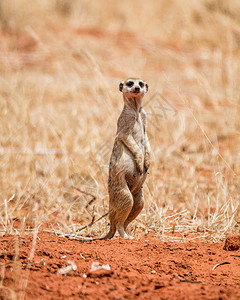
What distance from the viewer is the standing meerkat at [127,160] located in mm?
3025

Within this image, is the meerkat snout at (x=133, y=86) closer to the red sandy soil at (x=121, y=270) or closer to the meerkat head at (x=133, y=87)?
the meerkat head at (x=133, y=87)

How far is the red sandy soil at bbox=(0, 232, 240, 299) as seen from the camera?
2.18 meters

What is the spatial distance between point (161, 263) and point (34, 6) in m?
10.9

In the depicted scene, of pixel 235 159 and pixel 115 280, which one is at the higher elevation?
pixel 115 280

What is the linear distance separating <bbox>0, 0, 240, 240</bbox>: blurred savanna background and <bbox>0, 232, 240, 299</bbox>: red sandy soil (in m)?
0.26

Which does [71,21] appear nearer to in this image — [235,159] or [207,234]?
[235,159]

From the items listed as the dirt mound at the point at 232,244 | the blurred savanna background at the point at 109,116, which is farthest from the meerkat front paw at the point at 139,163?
the dirt mound at the point at 232,244

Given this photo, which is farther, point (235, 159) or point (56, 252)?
point (235, 159)

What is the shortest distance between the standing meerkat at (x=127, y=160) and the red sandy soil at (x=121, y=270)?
0.22 m

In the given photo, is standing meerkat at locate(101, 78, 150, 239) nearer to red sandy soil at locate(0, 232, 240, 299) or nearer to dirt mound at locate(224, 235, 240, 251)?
red sandy soil at locate(0, 232, 240, 299)

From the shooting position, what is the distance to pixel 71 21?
41.0ft

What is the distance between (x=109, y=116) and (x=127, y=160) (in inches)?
46.4

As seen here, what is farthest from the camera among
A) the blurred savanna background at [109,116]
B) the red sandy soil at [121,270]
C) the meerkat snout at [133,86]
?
the blurred savanna background at [109,116]

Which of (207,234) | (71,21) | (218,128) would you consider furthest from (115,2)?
(207,234)
